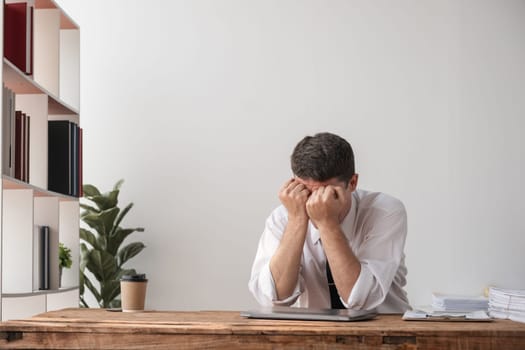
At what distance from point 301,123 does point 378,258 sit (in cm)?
214

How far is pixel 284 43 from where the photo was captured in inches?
173

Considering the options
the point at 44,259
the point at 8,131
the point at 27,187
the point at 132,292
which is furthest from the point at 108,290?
the point at 132,292

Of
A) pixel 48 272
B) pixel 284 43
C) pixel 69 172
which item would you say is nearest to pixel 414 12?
pixel 284 43

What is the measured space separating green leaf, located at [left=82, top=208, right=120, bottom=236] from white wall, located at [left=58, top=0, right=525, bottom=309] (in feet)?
0.78

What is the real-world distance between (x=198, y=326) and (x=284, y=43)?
294 centimetres

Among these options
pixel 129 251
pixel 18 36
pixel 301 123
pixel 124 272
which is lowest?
pixel 124 272

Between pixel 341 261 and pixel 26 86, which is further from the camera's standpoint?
pixel 26 86

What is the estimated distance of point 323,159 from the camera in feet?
7.51

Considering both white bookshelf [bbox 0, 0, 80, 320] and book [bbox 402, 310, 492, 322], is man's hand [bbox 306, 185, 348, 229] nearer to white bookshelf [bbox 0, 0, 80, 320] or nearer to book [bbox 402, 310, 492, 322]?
book [bbox 402, 310, 492, 322]

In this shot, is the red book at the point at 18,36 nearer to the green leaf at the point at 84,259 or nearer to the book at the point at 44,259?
the book at the point at 44,259

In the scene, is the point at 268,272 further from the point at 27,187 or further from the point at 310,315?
the point at 27,187

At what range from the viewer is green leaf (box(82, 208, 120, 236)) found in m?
4.06

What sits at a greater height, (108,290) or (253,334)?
(253,334)

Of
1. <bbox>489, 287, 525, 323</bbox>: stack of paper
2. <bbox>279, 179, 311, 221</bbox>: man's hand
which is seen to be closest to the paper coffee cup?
<bbox>279, 179, 311, 221</bbox>: man's hand
